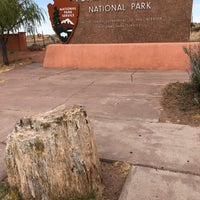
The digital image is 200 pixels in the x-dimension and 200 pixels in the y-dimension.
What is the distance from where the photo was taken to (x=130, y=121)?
4.16 metres

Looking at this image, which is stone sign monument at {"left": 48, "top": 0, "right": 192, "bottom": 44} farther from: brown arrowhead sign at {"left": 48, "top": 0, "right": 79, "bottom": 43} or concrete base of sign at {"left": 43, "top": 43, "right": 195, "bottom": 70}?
concrete base of sign at {"left": 43, "top": 43, "right": 195, "bottom": 70}

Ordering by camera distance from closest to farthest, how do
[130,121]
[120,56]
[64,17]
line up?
[130,121]
[120,56]
[64,17]

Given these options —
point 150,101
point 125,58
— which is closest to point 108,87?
point 150,101

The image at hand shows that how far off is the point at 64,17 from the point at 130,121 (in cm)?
777

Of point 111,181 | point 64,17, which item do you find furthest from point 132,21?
point 111,181

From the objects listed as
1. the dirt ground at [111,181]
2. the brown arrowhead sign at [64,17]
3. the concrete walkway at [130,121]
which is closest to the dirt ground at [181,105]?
the concrete walkway at [130,121]

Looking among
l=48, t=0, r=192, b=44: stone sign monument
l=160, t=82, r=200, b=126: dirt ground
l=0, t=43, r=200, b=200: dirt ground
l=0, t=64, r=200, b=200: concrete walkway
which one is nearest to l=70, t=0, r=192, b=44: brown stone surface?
l=48, t=0, r=192, b=44: stone sign monument

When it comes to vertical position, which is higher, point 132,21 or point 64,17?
point 64,17

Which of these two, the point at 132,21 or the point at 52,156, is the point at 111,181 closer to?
the point at 52,156

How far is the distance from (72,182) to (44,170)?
28cm

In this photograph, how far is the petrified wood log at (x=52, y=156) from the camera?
2.13m

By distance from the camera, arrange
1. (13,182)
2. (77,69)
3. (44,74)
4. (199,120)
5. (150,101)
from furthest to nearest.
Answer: (77,69), (44,74), (150,101), (199,120), (13,182)

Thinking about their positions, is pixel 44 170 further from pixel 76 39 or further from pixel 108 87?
pixel 76 39

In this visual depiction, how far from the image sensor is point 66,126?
2203 millimetres
